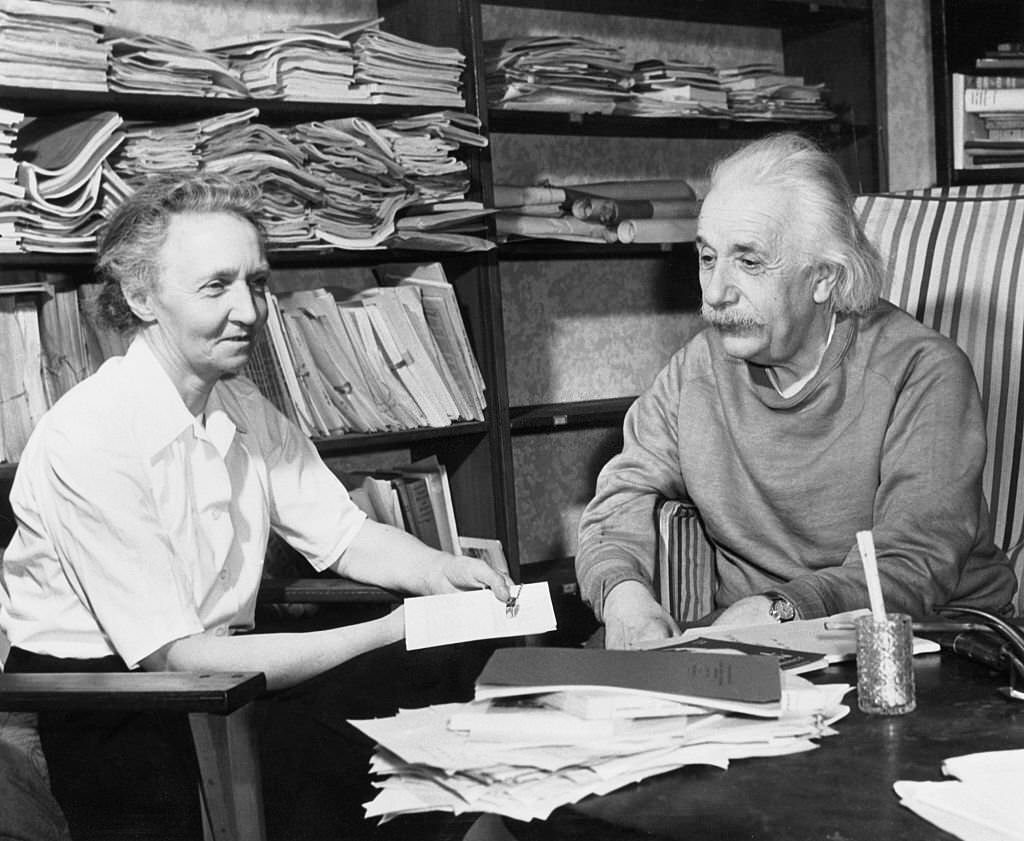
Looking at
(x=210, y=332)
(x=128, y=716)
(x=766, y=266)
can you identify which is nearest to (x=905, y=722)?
(x=128, y=716)

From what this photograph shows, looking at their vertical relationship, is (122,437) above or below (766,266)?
below

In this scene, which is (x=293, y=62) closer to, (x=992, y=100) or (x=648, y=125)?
(x=648, y=125)

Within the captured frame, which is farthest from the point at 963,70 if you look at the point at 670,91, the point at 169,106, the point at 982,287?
the point at 169,106

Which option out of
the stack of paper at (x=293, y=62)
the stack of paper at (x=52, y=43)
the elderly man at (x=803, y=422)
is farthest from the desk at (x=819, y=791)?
the stack of paper at (x=293, y=62)

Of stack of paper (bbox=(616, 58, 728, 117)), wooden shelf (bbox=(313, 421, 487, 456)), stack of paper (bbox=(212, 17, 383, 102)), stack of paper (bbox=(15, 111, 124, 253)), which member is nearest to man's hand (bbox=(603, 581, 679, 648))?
wooden shelf (bbox=(313, 421, 487, 456))

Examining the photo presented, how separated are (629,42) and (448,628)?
7.24 feet

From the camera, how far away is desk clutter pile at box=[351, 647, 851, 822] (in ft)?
3.44

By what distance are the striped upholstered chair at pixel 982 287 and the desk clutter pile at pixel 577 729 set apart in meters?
1.25

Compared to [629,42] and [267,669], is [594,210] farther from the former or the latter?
[267,669]

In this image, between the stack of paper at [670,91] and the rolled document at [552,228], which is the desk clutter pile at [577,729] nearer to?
the rolled document at [552,228]

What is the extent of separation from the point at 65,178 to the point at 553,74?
3.69 feet

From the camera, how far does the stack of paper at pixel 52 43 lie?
2.33 m

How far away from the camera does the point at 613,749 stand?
42.6 inches

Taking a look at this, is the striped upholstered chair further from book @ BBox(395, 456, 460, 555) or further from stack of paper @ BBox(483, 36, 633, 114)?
book @ BBox(395, 456, 460, 555)
